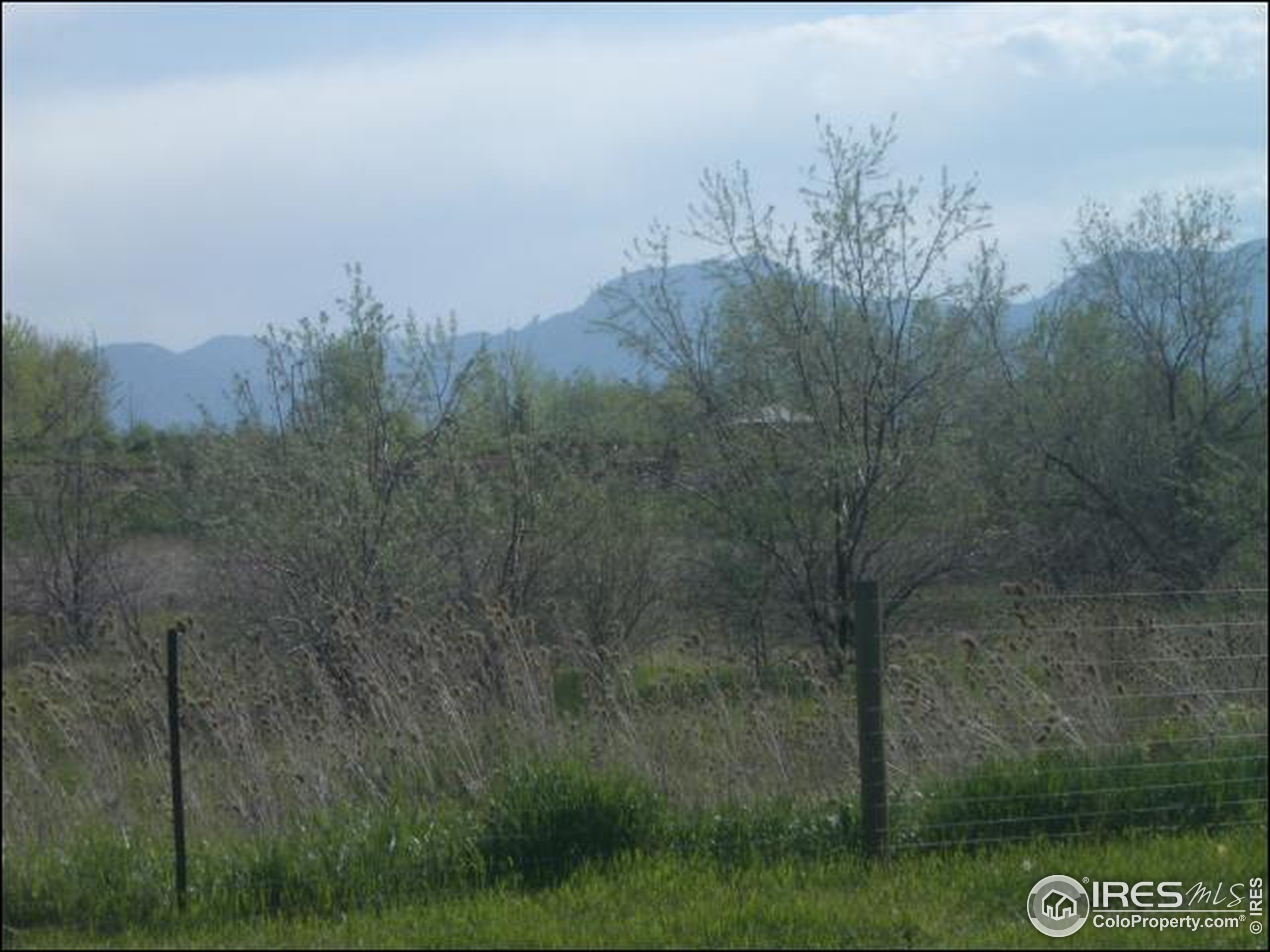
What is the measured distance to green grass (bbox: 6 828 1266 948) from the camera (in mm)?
7305

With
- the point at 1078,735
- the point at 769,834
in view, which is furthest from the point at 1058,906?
the point at 1078,735

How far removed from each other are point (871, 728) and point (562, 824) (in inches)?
69.4

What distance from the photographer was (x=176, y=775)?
8.27 meters

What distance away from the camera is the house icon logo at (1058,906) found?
753 centimetres

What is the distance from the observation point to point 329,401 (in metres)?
17.3

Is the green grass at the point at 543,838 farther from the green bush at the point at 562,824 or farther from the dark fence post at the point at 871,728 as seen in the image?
the dark fence post at the point at 871,728

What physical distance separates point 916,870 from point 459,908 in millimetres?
2400

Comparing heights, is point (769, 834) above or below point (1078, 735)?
below

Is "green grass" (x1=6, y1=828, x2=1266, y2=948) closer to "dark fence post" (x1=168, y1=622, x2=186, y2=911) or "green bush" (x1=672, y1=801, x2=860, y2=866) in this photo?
"green bush" (x1=672, y1=801, x2=860, y2=866)

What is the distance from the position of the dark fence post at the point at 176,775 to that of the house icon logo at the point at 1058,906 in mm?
4217

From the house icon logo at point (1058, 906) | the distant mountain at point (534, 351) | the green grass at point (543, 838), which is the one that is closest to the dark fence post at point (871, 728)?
the green grass at point (543, 838)

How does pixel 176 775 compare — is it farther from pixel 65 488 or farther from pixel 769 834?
pixel 65 488

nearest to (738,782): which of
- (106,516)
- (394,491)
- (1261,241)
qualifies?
(394,491)

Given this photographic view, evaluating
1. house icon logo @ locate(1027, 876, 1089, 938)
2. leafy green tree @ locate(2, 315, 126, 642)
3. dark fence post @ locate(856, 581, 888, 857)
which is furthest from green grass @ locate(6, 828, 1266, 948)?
leafy green tree @ locate(2, 315, 126, 642)
